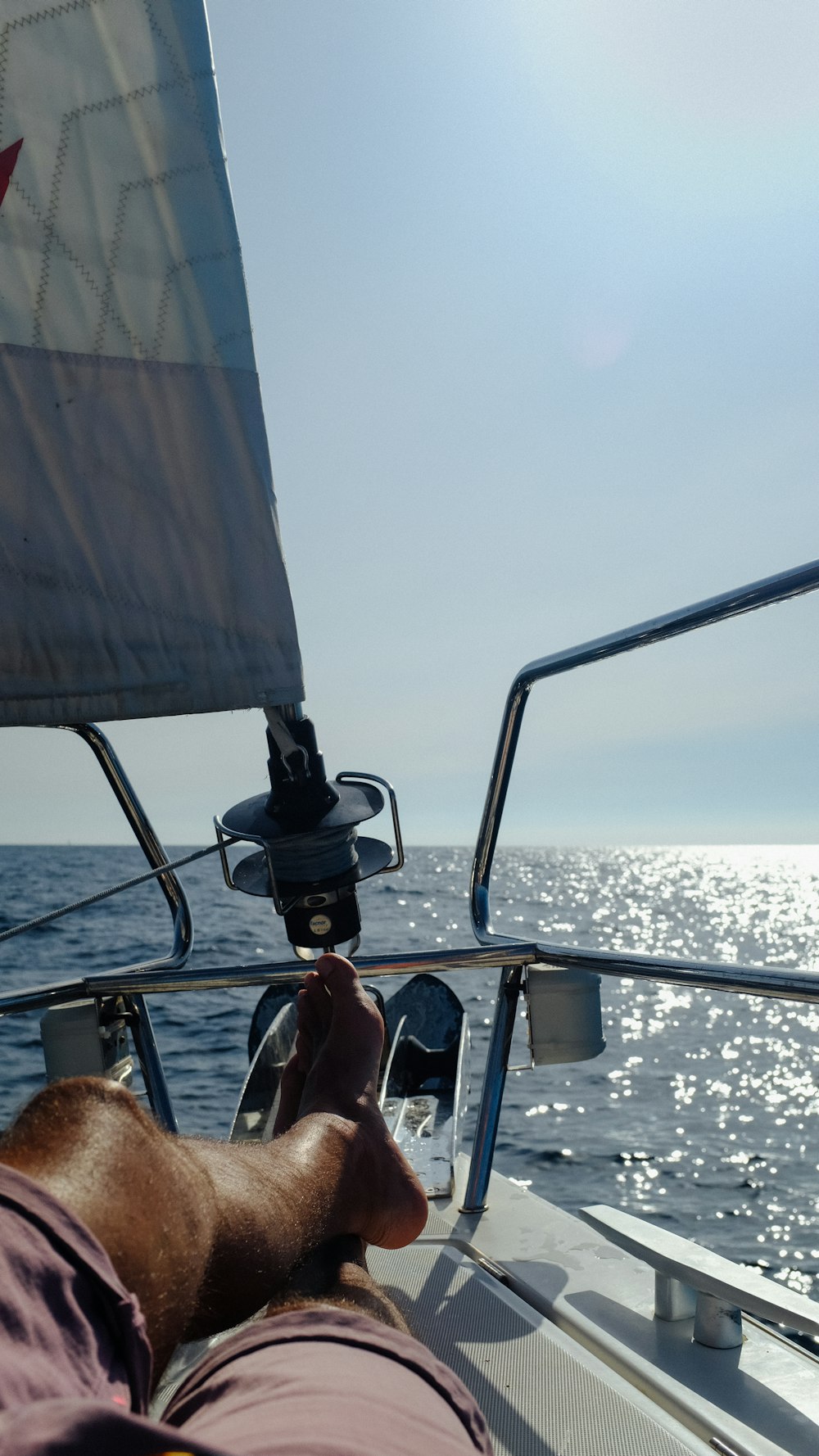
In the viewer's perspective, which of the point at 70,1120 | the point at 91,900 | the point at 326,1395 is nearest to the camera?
the point at 326,1395

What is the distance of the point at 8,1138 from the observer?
2.15 ft

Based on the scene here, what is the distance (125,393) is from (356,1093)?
3.19ft

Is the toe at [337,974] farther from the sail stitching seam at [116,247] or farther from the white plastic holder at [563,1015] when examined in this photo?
the sail stitching seam at [116,247]

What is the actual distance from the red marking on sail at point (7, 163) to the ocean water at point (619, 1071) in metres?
1.05

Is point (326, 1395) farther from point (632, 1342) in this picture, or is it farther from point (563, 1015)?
point (563, 1015)

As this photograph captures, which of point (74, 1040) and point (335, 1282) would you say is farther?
point (74, 1040)

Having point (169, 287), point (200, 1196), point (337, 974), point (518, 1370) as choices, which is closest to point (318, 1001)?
point (337, 974)

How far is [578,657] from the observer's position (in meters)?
1.42

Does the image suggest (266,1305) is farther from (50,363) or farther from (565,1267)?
(50,363)

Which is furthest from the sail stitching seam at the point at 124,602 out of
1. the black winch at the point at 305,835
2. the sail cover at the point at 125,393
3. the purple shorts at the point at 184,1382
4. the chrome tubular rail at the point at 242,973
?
the purple shorts at the point at 184,1382

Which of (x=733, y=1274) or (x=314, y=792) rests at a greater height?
(x=314, y=792)

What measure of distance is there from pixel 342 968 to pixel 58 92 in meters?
1.27

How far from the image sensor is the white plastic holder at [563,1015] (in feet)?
4.98

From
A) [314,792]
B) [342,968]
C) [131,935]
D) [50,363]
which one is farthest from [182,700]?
[131,935]
